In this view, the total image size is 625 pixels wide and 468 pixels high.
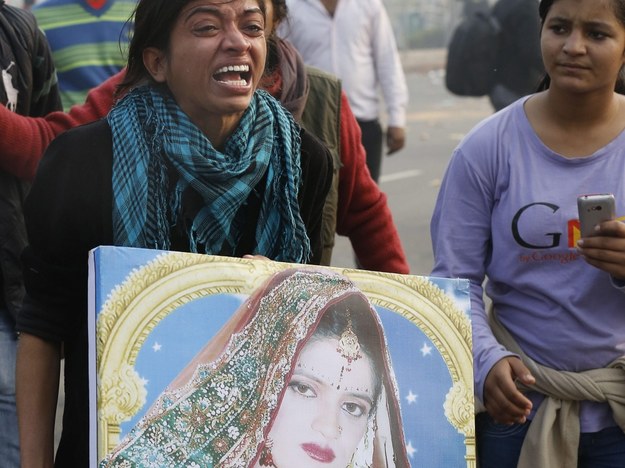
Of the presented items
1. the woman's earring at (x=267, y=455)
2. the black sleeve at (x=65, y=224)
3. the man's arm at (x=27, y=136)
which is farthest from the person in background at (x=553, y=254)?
the man's arm at (x=27, y=136)

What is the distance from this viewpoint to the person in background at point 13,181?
3.86 m

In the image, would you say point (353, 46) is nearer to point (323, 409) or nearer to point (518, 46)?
point (518, 46)

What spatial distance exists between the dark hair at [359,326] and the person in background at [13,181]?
1.44m

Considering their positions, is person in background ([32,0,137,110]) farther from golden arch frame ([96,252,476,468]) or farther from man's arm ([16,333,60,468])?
golden arch frame ([96,252,476,468])

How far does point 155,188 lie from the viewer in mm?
2850

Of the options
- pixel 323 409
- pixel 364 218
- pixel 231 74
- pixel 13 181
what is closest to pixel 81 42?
pixel 13 181

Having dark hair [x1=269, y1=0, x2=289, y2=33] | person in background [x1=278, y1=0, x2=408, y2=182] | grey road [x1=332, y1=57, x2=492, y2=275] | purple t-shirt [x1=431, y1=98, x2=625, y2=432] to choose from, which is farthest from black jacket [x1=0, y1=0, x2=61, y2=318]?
grey road [x1=332, y1=57, x2=492, y2=275]

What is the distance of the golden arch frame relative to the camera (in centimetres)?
249

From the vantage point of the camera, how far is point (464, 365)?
283cm

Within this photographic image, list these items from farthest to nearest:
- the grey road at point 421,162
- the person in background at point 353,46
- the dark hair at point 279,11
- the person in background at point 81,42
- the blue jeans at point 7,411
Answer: the grey road at point 421,162, the person in background at point 353,46, the person in background at point 81,42, the blue jeans at point 7,411, the dark hair at point 279,11

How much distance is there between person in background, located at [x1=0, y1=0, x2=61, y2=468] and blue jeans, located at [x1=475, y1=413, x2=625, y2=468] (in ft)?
4.19

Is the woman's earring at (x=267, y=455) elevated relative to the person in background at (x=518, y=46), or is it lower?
elevated

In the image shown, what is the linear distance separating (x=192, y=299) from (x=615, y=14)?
51.7 inches

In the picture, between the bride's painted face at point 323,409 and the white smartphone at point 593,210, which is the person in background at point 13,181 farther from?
the white smartphone at point 593,210
